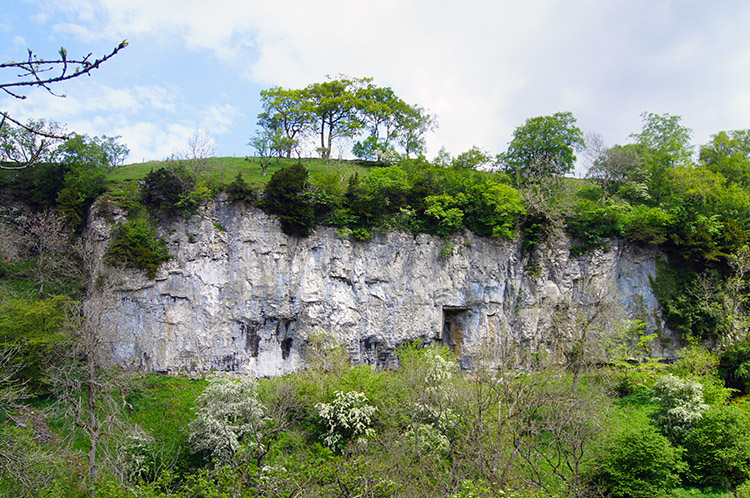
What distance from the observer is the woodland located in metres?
14.5

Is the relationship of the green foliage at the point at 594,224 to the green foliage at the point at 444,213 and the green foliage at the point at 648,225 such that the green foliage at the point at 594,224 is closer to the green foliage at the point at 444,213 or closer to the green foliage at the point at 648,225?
the green foliage at the point at 648,225

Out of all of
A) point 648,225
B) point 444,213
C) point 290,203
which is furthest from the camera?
point 648,225

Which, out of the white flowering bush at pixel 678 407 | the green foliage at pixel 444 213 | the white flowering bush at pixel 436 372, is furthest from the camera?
the green foliage at pixel 444 213

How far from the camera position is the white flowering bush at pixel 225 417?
1732 cm

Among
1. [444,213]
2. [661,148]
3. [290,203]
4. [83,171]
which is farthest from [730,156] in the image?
[83,171]

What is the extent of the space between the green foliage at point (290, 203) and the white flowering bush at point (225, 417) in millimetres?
9262

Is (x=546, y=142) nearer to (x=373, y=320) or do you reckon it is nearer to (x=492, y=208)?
(x=492, y=208)

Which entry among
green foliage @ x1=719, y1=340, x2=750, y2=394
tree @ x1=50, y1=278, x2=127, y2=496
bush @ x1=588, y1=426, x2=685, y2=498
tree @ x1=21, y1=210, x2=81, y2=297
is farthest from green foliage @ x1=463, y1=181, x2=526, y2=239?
tree @ x1=21, y1=210, x2=81, y2=297

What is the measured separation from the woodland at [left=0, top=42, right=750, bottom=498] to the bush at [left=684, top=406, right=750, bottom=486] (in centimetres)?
7

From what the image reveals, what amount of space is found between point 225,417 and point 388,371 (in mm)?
9479

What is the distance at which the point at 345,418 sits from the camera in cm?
1791

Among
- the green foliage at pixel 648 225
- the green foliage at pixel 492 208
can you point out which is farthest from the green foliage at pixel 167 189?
the green foliage at pixel 648 225

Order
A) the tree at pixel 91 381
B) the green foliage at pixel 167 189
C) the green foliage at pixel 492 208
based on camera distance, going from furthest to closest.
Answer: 1. the green foliage at pixel 492 208
2. the green foliage at pixel 167 189
3. the tree at pixel 91 381

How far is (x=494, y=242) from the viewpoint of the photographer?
93.6ft
